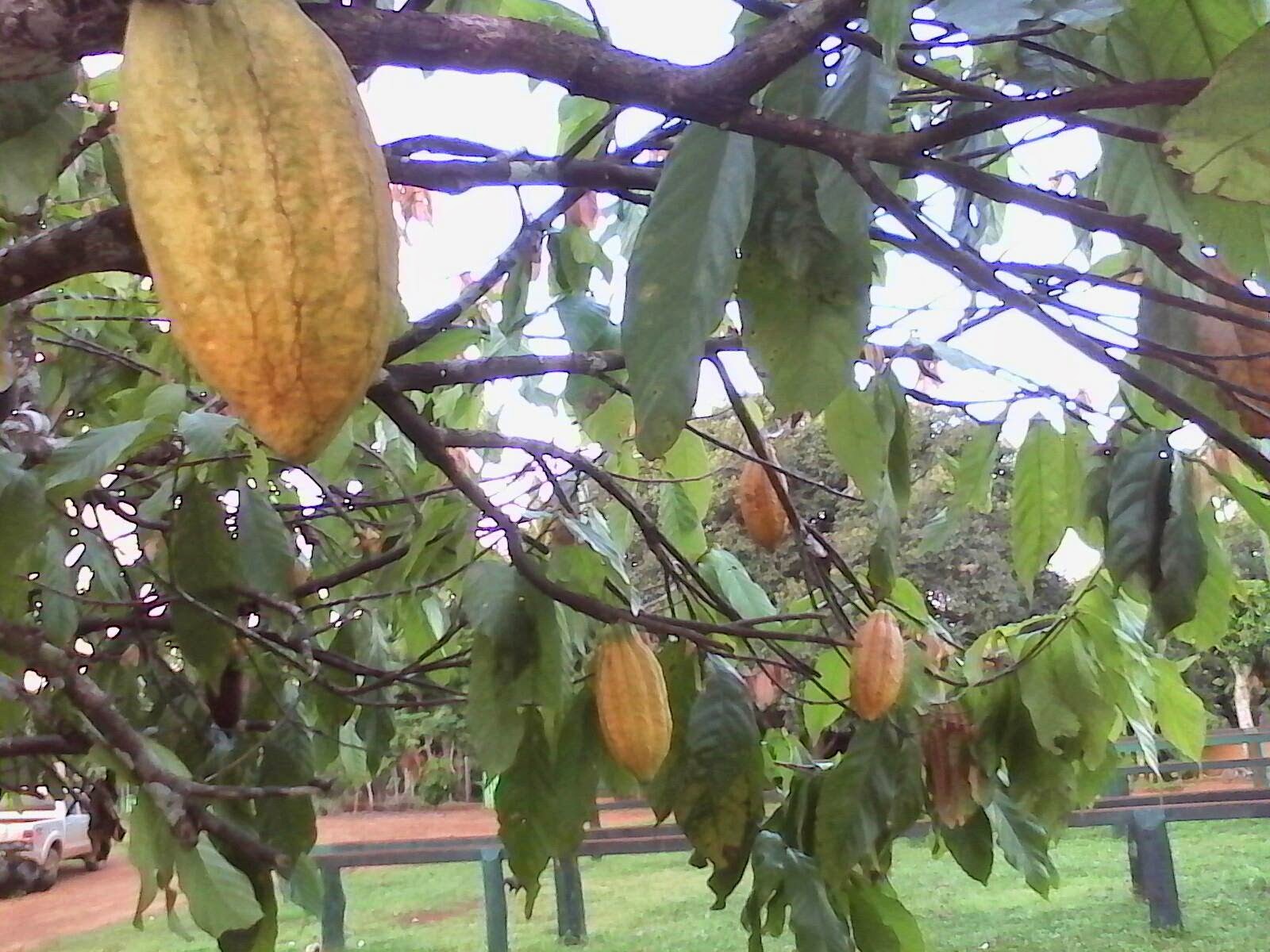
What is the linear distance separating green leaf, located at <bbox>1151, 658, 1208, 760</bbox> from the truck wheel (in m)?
6.30

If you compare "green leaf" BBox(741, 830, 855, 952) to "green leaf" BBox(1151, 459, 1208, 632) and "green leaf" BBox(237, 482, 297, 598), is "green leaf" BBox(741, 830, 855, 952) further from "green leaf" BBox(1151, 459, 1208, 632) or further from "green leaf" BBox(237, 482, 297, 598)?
"green leaf" BBox(237, 482, 297, 598)

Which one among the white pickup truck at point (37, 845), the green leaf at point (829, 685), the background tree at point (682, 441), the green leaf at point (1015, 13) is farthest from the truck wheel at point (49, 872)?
the green leaf at point (1015, 13)

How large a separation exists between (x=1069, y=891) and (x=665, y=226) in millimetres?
4553

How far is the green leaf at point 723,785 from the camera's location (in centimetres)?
126

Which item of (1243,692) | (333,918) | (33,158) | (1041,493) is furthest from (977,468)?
(1243,692)

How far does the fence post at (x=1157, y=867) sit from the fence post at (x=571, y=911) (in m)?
2.18

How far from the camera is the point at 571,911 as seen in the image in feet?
14.3

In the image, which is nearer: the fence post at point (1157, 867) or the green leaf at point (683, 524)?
the green leaf at point (683, 524)

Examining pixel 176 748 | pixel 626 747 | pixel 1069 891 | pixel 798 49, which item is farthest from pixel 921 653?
pixel 1069 891

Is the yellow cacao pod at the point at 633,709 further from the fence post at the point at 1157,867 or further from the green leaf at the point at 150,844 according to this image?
the fence post at the point at 1157,867

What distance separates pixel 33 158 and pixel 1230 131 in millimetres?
763

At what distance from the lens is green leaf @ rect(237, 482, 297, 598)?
1.34m

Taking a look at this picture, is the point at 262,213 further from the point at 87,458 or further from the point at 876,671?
the point at 876,671

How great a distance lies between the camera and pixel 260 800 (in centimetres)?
130
